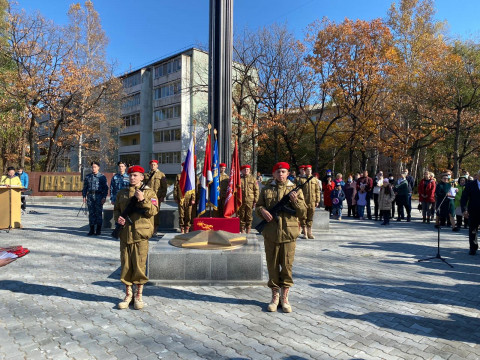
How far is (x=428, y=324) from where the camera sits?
4059 millimetres

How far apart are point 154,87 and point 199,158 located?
51.5 ft

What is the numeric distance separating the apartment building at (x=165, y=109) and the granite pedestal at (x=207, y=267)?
32312 millimetres

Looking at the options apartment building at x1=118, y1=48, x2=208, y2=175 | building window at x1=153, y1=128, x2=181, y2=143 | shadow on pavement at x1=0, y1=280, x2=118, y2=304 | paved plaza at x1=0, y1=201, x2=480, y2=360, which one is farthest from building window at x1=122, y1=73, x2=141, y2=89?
shadow on pavement at x1=0, y1=280, x2=118, y2=304

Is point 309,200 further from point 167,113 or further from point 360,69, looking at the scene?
point 167,113

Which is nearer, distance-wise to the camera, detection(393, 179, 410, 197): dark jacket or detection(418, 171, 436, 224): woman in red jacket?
detection(418, 171, 436, 224): woman in red jacket

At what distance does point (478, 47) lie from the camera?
25.4 meters

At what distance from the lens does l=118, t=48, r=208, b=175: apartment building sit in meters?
42.5

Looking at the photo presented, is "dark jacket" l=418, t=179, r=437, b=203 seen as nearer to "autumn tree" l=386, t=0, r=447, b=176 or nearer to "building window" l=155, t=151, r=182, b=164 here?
"autumn tree" l=386, t=0, r=447, b=176

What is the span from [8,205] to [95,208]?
2864mm

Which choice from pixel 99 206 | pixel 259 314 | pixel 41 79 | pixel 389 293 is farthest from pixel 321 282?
pixel 41 79

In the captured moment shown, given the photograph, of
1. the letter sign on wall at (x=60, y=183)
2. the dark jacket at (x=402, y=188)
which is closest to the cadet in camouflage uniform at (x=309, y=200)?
the dark jacket at (x=402, y=188)

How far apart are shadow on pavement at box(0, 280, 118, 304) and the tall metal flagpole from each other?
5478mm

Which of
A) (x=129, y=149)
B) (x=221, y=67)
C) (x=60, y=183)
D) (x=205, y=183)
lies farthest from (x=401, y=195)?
(x=129, y=149)

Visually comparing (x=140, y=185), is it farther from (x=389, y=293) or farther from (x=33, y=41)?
(x=33, y=41)
